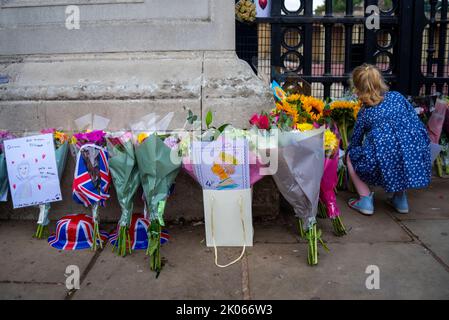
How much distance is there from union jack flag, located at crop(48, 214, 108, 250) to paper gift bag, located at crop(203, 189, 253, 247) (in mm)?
837

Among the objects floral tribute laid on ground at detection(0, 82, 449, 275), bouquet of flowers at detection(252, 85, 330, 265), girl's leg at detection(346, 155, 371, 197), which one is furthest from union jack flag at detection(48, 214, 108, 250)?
girl's leg at detection(346, 155, 371, 197)

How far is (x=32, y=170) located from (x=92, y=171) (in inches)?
20.0

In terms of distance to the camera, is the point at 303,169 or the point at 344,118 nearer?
the point at 303,169

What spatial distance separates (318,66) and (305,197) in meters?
2.83

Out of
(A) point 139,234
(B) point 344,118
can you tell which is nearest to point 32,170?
(A) point 139,234

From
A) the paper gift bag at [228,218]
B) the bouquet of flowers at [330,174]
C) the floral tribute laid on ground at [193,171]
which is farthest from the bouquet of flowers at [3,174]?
the bouquet of flowers at [330,174]

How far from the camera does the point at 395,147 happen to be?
142 inches

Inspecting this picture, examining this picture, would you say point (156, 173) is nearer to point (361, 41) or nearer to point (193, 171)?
point (193, 171)

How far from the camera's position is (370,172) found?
3.69m

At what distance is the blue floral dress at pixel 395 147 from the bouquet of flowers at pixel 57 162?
7.65ft

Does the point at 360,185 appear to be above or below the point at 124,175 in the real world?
below

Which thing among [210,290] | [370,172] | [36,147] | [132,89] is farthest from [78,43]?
[370,172]

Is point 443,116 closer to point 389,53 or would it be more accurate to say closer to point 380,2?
point 389,53

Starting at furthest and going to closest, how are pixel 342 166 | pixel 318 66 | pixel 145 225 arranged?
1. pixel 318 66
2. pixel 342 166
3. pixel 145 225
